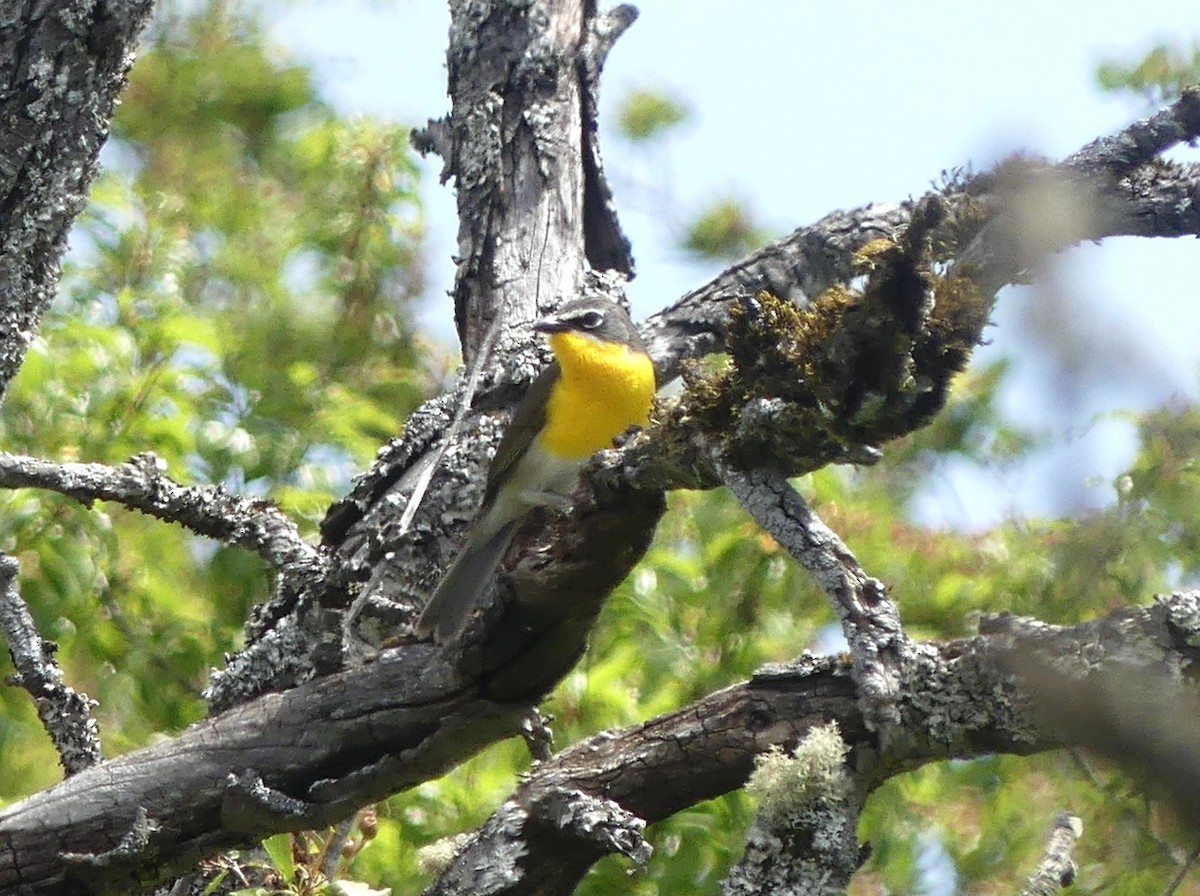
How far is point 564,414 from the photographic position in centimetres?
531

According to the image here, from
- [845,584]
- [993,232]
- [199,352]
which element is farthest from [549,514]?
[199,352]

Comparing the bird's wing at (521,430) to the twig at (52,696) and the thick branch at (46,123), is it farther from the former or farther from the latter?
the thick branch at (46,123)

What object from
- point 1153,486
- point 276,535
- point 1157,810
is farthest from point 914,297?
point 276,535

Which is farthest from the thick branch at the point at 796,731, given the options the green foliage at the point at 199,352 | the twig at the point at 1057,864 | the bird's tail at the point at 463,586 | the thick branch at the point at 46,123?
the green foliage at the point at 199,352

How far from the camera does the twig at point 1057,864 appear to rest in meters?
2.89

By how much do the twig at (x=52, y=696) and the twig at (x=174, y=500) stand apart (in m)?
0.27

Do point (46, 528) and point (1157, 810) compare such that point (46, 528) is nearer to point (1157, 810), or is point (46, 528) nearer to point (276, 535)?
point (276, 535)

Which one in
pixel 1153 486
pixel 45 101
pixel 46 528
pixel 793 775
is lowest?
pixel 793 775

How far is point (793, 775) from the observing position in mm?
2645

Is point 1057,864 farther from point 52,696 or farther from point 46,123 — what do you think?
point 46,123

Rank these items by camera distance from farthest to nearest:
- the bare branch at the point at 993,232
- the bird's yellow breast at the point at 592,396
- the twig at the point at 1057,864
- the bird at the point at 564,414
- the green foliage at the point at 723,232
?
1. the green foliage at the point at 723,232
2. the bird's yellow breast at the point at 592,396
3. the bird at the point at 564,414
4. the twig at the point at 1057,864
5. the bare branch at the point at 993,232

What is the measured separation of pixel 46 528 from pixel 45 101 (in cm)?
224

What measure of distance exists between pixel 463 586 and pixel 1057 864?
6.08 feet

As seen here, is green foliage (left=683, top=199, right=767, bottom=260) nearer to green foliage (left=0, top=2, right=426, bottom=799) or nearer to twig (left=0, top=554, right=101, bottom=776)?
green foliage (left=0, top=2, right=426, bottom=799)
